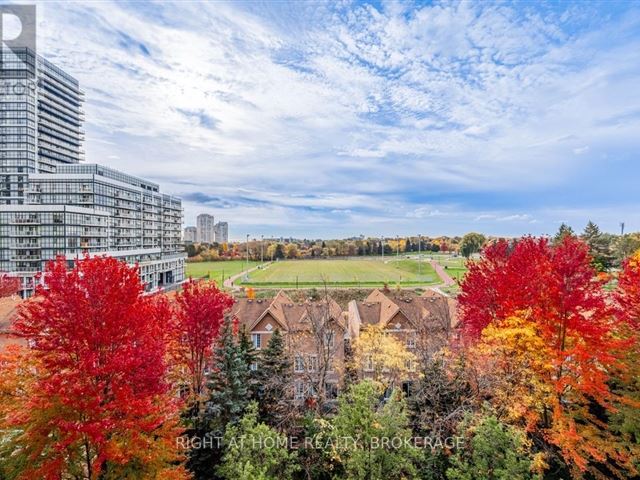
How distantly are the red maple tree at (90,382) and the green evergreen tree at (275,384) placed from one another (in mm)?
6221

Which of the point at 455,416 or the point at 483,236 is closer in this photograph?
the point at 455,416

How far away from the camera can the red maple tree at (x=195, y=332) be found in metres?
19.1

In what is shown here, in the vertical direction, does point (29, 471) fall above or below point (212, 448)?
above

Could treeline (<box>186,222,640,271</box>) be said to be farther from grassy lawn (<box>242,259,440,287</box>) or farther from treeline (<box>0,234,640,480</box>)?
treeline (<box>0,234,640,480</box>)

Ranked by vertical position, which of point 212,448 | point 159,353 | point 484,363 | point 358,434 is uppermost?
point 159,353

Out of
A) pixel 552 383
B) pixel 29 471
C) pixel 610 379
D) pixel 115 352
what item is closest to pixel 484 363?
pixel 552 383

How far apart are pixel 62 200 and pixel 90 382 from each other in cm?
6398

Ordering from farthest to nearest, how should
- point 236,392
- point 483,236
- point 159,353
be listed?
point 483,236
point 236,392
point 159,353

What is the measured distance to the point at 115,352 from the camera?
12070mm

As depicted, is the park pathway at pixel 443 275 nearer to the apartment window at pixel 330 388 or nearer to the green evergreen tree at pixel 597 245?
the green evergreen tree at pixel 597 245

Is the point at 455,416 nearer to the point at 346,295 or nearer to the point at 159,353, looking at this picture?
the point at 159,353

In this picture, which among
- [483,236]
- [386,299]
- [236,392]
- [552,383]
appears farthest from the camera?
[483,236]

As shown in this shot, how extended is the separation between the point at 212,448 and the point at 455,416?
11.3m

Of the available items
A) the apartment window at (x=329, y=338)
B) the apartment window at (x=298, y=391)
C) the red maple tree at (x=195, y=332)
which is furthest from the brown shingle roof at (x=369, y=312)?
the red maple tree at (x=195, y=332)
